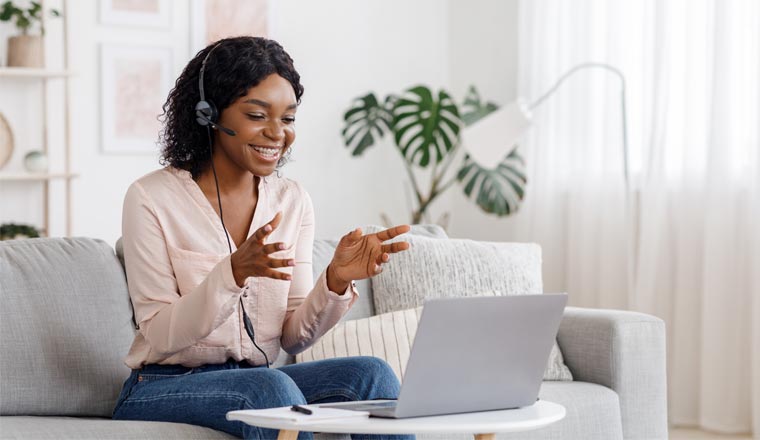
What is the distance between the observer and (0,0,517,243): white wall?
4.51 metres

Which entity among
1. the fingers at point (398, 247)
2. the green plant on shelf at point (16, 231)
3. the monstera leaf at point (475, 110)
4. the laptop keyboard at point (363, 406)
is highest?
the monstera leaf at point (475, 110)

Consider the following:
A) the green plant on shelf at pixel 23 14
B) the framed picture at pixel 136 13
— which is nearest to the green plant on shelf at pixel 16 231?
the green plant on shelf at pixel 23 14

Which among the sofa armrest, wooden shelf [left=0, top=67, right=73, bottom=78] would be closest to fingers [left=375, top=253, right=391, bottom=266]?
the sofa armrest

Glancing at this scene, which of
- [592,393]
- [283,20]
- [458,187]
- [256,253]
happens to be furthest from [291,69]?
[458,187]

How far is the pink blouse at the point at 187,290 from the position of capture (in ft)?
6.08

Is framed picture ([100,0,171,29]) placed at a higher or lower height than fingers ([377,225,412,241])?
A: higher

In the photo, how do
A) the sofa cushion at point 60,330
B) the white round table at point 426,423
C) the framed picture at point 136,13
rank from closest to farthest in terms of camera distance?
the white round table at point 426,423, the sofa cushion at point 60,330, the framed picture at point 136,13

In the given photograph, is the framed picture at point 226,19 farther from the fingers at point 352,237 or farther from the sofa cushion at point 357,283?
the fingers at point 352,237

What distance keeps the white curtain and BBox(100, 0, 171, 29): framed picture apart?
5.41 ft

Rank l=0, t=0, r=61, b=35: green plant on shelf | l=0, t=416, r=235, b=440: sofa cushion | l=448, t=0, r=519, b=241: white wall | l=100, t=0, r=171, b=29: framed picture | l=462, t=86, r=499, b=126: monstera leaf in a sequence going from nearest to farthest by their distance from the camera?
l=0, t=416, r=235, b=440: sofa cushion, l=0, t=0, r=61, b=35: green plant on shelf, l=100, t=0, r=171, b=29: framed picture, l=462, t=86, r=499, b=126: monstera leaf, l=448, t=0, r=519, b=241: white wall

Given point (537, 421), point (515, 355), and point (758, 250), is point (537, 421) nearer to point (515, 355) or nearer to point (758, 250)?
point (515, 355)

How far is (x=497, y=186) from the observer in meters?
4.48

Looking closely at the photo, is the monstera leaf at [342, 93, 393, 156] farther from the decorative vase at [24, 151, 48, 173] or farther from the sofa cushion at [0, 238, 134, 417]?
the sofa cushion at [0, 238, 134, 417]

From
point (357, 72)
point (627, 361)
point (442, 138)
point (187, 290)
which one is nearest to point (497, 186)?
point (442, 138)
